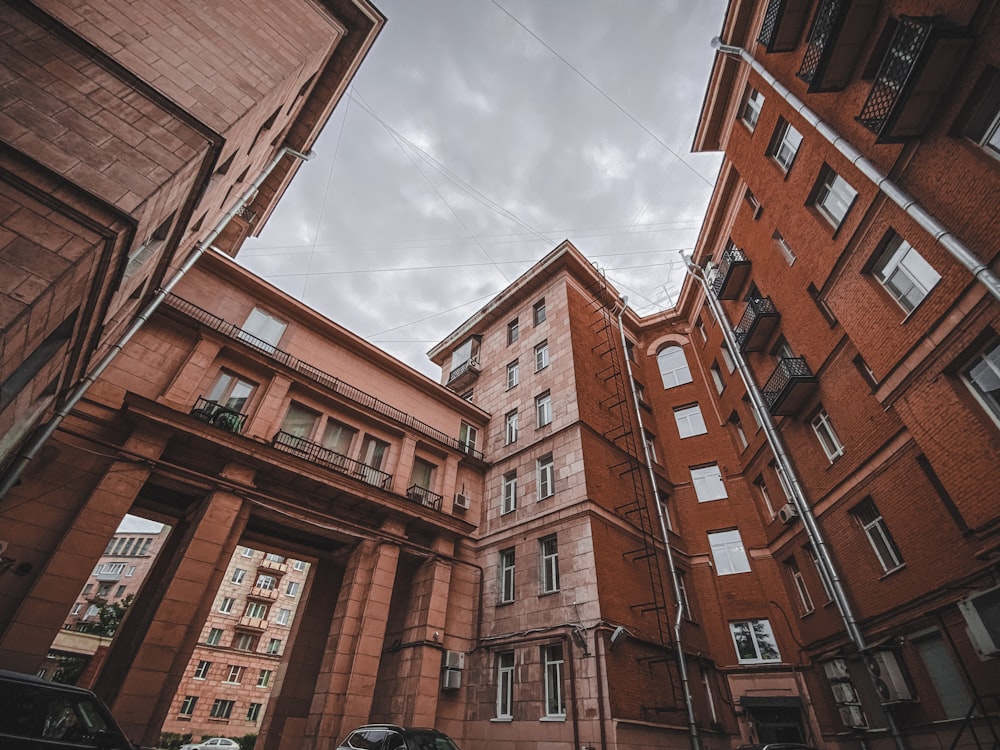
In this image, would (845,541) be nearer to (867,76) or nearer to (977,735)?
(977,735)

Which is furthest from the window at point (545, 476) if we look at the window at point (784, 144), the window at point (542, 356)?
the window at point (784, 144)

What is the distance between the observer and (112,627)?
33438 millimetres

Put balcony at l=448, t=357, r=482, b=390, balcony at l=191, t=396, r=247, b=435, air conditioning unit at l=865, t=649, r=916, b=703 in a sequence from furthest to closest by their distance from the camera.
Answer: balcony at l=448, t=357, r=482, b=390 → balcony at l=191, t=396, r=247, b=435 → air conditioning unit at l=865, t=649, r=916, b=703

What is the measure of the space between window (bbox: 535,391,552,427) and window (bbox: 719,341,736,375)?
8187 millimetres

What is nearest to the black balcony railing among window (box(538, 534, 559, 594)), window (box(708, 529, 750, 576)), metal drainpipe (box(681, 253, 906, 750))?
window (box(538, 534, 559, 594))

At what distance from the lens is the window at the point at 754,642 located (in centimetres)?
1566

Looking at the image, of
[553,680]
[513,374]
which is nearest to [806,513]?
[553,680]

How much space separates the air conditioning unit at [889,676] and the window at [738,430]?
915 centimetres

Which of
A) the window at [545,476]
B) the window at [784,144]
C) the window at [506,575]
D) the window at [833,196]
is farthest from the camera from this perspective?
the window at [545,476]

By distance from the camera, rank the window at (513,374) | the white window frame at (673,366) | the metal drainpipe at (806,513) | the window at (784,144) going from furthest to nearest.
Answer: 1. the white window frame at (673,366)
2. the window at (513,374)
3. the window at (784,144)
4. the metal drainpipe at (806,513)

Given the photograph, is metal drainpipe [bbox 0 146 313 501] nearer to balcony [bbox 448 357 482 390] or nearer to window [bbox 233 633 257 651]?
balcony [bbox 448 357 482 390]

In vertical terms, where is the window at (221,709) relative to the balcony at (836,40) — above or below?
below

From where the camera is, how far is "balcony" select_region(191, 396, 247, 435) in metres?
13.8

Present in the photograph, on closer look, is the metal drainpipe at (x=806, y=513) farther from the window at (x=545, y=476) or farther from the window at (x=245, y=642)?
the window at (x=245, y=642)
